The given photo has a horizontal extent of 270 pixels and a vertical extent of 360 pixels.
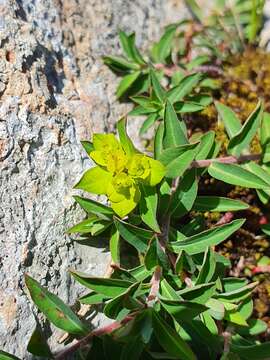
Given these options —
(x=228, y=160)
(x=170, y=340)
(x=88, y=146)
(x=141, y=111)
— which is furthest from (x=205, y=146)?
(x=170, y=340)

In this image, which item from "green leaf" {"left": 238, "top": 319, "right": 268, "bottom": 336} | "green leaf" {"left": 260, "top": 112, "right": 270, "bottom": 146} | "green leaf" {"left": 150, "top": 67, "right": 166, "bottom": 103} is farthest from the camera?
"green leaf" {"left": 150, "top": 67, "right": 166, "bottom": 103}

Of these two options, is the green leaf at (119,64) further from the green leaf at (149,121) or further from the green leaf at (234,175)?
the green leaf at (234,175)

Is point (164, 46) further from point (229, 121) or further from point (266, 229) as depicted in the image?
point (266, 229)

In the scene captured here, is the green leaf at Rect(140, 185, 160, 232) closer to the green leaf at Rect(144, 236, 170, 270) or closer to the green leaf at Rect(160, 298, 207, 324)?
the green leaf at Rect(144, 236, 170, 270)

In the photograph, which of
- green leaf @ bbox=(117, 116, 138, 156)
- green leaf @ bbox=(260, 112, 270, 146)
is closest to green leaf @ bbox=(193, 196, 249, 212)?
green leaf @ bbox=(260, 112, 270, 146)

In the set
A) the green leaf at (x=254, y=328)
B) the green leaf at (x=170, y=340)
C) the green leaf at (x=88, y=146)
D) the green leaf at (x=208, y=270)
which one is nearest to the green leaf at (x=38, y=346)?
the green leaf at (x=170, y=340)

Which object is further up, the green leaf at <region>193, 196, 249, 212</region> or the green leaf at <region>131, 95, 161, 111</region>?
the green leaf at <region>131, 95, 161, 111</region>
